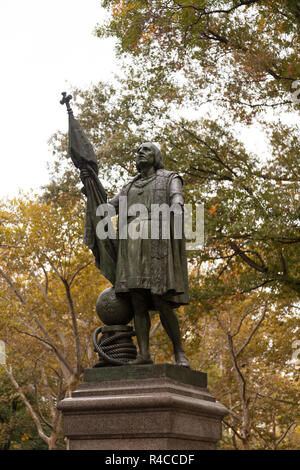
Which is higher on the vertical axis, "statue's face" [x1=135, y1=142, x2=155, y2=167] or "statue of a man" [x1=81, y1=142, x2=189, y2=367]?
"statue's face" [x1=135, y1=142, x2=155, y2=167]

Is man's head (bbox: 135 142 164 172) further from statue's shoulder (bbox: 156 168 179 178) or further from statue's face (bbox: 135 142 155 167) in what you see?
statue's shoulder (bbox: 156 168 179 178)

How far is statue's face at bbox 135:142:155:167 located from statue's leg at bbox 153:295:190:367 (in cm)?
157

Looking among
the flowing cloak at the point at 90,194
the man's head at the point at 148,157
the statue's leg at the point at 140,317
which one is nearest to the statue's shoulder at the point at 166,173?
the man's head at the point at 148,157

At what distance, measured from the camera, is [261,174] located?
14.2 metres

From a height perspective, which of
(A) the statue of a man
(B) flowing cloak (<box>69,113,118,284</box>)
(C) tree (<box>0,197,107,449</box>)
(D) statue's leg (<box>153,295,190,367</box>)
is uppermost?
(C) tree (<box>0,197,107,449</box>)

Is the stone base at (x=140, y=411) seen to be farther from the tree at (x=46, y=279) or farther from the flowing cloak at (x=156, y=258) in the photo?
the tree at (x=46, y=279)

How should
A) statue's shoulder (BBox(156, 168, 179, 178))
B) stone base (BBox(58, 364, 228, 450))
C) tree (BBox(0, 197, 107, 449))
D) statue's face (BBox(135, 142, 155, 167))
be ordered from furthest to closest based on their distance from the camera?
tree (BBox(0, 197, 107, 449)) → statue's face (BBox(135, 142, 155, 167)) → statue's shoulder (BBox(156, 168, 179, 178)) → stone base (BBox(58, 364, 228, 450))

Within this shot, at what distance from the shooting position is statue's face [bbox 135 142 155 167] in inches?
271

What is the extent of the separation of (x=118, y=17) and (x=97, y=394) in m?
10.0

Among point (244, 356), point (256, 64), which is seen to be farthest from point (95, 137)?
point (244, 356)

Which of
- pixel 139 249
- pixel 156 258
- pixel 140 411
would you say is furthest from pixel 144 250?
pixel 140 411

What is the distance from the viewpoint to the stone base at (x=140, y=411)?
5508mm

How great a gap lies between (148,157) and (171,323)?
188cm

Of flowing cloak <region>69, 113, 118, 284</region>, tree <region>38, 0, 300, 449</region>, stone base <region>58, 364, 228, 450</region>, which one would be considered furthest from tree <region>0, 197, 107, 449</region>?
stone base <region>58, 364, 228, 450</region>
